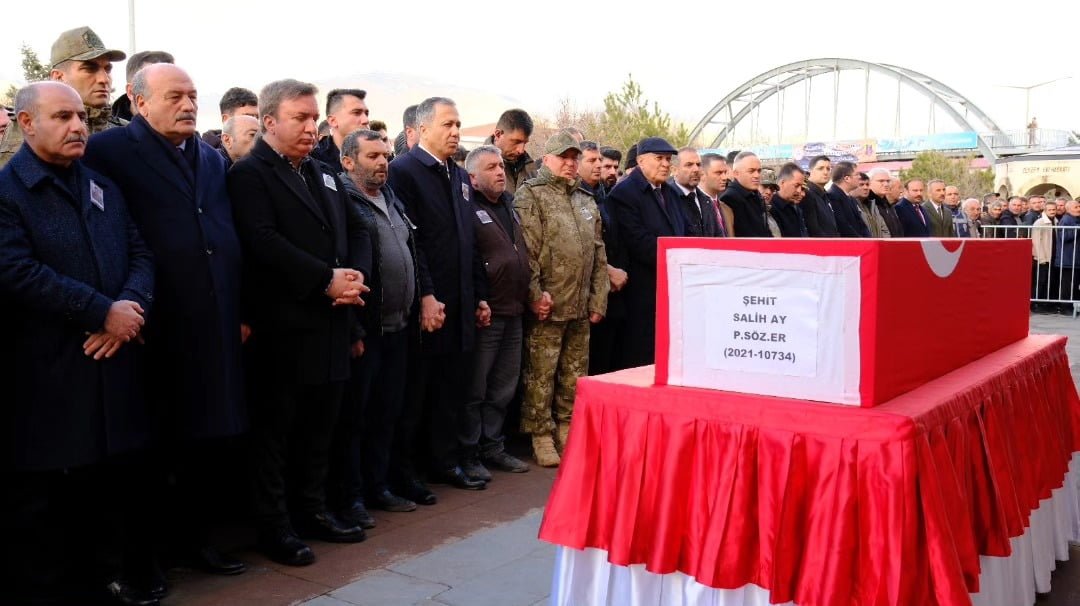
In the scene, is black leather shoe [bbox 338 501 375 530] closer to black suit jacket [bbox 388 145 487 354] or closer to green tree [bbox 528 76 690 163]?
black suit jacket [bbox 388 145 487 354]

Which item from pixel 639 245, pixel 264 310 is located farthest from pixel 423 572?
pixel 639 245

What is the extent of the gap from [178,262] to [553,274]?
260 centimetres

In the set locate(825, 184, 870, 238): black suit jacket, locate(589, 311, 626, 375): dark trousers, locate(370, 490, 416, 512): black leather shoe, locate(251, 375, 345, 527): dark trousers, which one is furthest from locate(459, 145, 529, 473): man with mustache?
locate(825, 184, 870, 238): black suit jacket

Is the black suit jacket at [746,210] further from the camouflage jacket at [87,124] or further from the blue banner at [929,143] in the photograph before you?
the blue banner at [929,143]

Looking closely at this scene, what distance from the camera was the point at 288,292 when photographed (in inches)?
157

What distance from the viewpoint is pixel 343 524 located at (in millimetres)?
4395

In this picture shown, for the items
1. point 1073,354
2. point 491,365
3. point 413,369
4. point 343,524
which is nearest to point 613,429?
point 343,524

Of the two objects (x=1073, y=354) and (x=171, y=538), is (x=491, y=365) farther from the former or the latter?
(x=1073, y=354)

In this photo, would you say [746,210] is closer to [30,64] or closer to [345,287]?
[345,287]

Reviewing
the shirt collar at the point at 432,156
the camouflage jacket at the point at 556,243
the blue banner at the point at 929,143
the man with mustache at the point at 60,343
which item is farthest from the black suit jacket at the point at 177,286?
the blue banner at the point at 929,143

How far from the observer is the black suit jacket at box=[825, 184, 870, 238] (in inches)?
341

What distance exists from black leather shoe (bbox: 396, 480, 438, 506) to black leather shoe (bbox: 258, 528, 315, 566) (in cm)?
95

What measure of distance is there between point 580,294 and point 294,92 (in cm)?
237

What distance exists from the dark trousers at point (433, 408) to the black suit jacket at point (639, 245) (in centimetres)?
141
